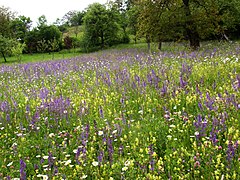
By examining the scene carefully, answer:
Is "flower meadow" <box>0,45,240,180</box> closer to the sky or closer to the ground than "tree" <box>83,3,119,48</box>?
closer to the ground

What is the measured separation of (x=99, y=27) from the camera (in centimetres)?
4178

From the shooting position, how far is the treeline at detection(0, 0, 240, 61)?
55.9 ft

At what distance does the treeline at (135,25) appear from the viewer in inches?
671

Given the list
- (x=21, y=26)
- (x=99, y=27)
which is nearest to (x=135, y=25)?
(x=99, y=27)

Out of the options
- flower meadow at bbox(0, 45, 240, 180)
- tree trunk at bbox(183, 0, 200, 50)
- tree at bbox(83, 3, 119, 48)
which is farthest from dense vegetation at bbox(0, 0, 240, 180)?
tree at bbox(83, 3, 119, 48)

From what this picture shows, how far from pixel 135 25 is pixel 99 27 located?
1236 cm

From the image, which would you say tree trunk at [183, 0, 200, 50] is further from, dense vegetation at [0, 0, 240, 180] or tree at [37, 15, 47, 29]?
tree at [37, 15, 47, 29]

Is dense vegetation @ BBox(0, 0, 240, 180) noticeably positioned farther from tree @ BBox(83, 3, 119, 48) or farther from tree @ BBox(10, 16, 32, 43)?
tree @ BBox(10, 16, 32, 43)

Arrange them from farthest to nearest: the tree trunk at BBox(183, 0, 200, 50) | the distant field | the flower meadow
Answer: the tree trunk at BBox(183, 0, 200, 50) → the distant field → the flower meadow

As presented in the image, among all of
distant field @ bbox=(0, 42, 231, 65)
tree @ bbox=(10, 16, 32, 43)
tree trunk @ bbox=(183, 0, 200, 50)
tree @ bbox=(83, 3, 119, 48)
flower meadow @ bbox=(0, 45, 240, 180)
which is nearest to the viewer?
flower meadow @ bbox=(0, 45, 240, 180)

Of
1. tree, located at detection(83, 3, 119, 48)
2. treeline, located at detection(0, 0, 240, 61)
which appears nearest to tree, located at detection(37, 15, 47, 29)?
treeline, located at detection(0, 0, 240, 61)

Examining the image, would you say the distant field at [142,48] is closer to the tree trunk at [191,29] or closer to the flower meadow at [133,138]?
the tree trunk at [191,29]

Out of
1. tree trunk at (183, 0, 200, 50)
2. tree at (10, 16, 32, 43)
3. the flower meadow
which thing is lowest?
the flower meadow

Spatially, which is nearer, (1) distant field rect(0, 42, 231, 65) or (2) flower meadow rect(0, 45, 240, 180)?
(2) flower meadow rect(0, 45, 240, 180)
